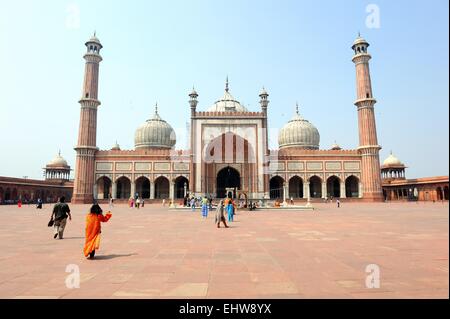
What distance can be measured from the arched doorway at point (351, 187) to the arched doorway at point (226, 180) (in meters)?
14.4

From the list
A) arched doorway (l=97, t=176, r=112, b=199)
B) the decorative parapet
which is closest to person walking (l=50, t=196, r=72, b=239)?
the decorative parapet

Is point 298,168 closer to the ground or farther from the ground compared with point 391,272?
farther from the ground

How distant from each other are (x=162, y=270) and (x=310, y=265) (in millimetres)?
2187

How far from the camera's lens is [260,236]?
8414 mm

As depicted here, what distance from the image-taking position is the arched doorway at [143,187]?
41344 millimetres

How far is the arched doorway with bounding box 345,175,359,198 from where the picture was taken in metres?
42.1

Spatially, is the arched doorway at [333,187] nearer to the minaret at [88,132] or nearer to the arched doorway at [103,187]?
the arched doorway at [103,187]

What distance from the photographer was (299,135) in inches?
1885

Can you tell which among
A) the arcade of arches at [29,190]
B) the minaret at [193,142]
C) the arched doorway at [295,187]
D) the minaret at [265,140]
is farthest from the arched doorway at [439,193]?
the arcade of arches at [29,190]

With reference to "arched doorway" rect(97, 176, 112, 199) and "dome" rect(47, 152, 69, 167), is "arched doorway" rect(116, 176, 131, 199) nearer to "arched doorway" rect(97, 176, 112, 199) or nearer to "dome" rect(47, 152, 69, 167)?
"arched doorway" rect(97, 176, 112, 199)

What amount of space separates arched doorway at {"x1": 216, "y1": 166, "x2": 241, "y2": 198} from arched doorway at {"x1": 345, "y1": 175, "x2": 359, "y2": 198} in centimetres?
1439
